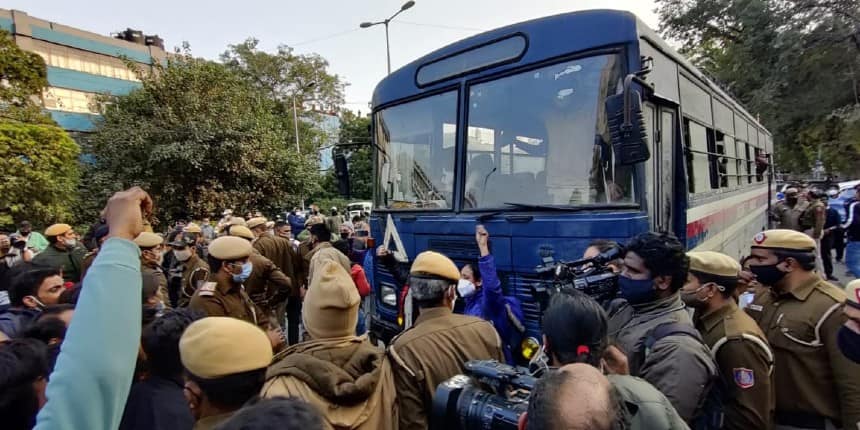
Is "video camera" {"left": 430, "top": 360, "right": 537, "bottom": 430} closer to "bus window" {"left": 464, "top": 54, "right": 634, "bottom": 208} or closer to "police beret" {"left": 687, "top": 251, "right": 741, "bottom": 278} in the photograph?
"police beret" {"left": 687, "top": 251, "right": 741, "bottom": 278}

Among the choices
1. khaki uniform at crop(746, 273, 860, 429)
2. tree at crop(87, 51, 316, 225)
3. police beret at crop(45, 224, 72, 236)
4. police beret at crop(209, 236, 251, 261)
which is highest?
tree at crop(87, 51, 316, 225)

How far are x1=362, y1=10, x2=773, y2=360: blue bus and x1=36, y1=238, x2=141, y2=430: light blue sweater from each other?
9.70 ft

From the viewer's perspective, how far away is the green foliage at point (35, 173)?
14703 millimetres

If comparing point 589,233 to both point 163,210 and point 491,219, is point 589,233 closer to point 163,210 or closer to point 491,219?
point 491,219

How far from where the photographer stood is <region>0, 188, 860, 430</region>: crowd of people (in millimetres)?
1016

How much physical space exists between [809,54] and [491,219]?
22.7 metres

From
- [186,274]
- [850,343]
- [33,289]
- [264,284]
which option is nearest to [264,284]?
[264,284]

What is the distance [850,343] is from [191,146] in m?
19.5

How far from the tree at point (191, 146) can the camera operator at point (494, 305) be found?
668 inches

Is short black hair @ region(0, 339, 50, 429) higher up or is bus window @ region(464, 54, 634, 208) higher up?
bus window @ region(464, 54, 634, 208)

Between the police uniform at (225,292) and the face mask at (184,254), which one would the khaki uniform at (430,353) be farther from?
the face mask at (184,254)

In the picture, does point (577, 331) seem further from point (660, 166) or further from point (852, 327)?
point (660, 166)

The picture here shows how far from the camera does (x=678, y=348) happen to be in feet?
6.23

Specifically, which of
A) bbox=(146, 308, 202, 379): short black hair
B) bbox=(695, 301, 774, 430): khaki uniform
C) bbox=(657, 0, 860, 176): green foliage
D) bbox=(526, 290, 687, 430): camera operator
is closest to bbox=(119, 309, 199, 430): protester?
bbox=(146, 308, 202, 379): short black hair
